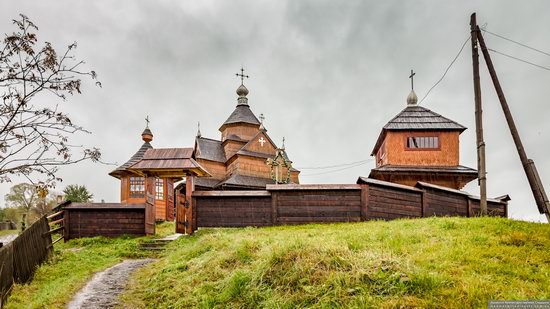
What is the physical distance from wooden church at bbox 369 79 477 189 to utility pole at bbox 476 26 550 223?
1110cm

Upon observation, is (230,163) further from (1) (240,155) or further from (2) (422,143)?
(2) (422,143)

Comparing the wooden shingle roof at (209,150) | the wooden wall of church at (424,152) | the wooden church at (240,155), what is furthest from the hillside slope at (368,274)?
the wooden shingle roof at (209,150)

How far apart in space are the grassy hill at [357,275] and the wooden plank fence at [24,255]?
280mm

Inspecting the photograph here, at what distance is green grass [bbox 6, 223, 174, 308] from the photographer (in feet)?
24.7

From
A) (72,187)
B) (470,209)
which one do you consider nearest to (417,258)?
(470,209)

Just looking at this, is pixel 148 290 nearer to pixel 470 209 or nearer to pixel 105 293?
pixel 105 293

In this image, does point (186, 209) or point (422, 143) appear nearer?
point (186, 209)

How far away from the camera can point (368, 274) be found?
5617 mm

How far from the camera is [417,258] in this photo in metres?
6.41

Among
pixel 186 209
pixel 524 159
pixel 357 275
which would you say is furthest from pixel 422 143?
pixel 357 275

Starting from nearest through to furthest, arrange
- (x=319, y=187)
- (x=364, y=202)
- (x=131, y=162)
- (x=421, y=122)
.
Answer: (x=364, y=202), (x=319, y=187), (x=421, y=122), (x=131, y=162)

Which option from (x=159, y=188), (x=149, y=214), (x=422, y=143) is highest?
(x=422, y=143)

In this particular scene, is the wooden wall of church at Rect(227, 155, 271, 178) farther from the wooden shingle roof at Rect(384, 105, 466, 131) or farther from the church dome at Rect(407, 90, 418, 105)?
the church dome at Rect(407, 90, 418, 105)

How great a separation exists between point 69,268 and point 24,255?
5.11ft
